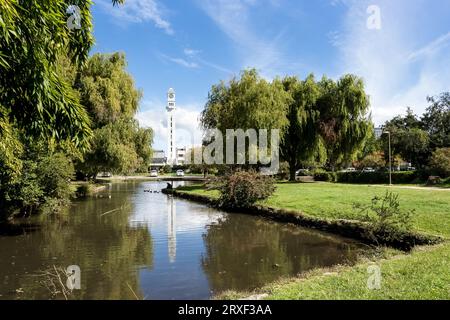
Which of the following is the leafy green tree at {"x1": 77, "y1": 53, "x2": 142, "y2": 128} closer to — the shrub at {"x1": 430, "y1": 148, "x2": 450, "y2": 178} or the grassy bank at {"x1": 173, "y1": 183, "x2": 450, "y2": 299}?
the grassy bank at {"x1": 173, "y1": 183, "x2": 450, "y2": 299}

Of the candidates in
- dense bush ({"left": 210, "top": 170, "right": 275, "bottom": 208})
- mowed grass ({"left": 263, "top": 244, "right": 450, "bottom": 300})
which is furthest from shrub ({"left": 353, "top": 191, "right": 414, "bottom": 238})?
dense bush ({"left": 210, "top": 170, "right": 275, "bottom": 208})

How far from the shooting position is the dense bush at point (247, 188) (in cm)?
1970

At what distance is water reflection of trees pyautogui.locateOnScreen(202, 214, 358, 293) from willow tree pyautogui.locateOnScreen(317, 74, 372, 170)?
57.9 ft

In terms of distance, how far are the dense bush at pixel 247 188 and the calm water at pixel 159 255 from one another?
91.5 inches

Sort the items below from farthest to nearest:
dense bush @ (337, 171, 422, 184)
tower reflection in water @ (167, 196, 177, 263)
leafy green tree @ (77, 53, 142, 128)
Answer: dense bush @ (337, 171, 422, 184) → leafy green tree @ (77, 53, 142, 128) → tower reflection in water @ (167, 196, 177, 263)

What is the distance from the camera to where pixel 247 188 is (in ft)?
65.0

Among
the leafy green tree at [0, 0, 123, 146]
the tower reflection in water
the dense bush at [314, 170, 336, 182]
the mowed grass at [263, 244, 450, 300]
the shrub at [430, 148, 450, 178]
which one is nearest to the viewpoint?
the leafy green tree at [0, 0, 123, 146]

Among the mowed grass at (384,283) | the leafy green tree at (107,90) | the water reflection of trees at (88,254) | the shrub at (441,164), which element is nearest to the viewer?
the mowed grass at (384,283)

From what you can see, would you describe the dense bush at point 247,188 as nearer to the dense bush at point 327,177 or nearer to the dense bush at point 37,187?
the dense bush at point 37,187

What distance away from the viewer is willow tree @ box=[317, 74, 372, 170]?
102 ft

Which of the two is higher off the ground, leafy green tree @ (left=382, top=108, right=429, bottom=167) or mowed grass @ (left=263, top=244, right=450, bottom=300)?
leafy green tree @ (left=382, top=108, right=429, bottom=167)

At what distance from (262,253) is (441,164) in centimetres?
2399

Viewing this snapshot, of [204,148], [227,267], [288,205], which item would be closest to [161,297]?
[227,267]

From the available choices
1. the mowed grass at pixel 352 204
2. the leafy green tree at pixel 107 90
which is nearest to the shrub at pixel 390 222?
the mowed grass at pixel 352 204
